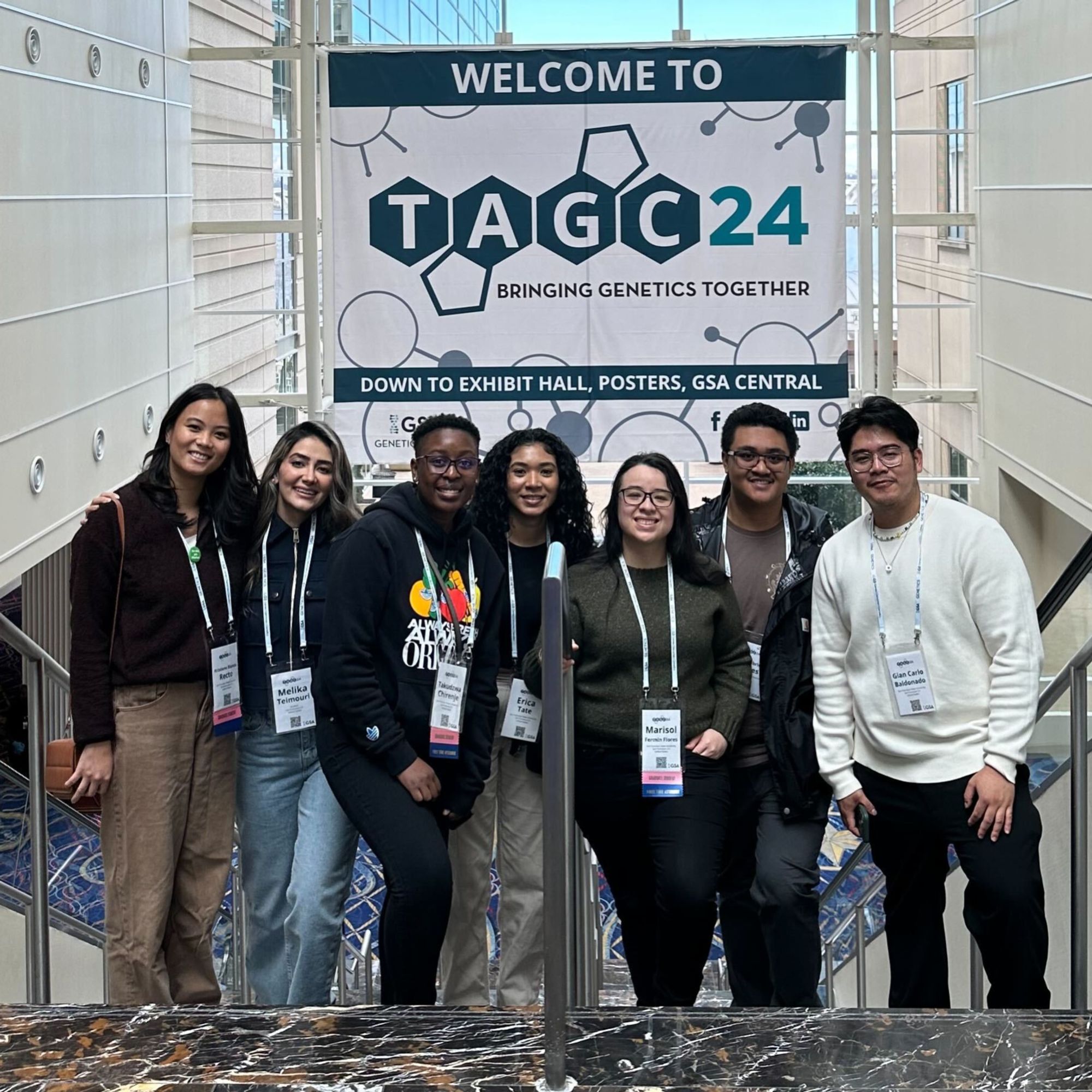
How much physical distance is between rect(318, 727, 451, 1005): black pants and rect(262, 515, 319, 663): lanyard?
9.6 inches

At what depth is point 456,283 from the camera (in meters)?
7.85

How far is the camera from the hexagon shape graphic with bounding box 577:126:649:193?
25.4 ft

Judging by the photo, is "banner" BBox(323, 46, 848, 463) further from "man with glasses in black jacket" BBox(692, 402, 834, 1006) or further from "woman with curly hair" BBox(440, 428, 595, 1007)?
"man with glasses in black jacket" BBox(692, 402, 834, 1006)

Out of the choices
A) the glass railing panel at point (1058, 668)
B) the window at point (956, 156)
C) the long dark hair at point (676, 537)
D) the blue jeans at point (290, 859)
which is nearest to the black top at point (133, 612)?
the blue jeans at point (290, 859)

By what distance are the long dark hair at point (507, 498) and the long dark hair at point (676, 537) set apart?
0.22 m

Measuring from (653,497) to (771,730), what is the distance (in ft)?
1.91

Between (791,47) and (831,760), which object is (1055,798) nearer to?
(831,760)

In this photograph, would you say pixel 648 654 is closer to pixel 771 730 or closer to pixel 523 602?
pixel 771 730

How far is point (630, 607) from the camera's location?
331cm

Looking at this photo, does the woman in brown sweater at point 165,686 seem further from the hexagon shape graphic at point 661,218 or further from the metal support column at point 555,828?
the hexagon shape graphic at point 661,218

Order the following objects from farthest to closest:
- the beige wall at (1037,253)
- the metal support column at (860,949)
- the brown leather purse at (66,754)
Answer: the beige wall at (1037,253) → the metal support column at (860,949) → the brown leather purse at (66,754)

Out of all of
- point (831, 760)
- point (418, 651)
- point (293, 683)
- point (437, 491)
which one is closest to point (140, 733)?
point (293, 683)

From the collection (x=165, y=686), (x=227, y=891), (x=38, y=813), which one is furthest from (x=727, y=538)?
(x=227, y=891)

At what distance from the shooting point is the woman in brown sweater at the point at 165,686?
3.20 m
